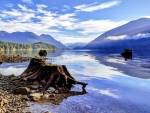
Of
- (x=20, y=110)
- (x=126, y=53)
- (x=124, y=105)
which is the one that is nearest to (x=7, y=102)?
(x=20, y=110)

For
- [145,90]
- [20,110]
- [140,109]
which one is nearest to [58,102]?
[20,110]

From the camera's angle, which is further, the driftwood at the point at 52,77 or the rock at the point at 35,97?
the driftwood at the point at 52,77

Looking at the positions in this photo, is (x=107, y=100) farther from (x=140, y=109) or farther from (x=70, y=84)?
(x=70, y=84)

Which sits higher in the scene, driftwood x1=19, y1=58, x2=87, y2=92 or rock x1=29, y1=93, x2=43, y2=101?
driftwood x1=19, y1=58, x2=87, y2=92

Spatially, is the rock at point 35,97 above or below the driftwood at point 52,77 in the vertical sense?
below

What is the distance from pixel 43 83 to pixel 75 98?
19.6ft

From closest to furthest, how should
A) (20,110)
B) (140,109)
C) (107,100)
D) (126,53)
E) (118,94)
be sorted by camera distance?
1. (20,110)
2. (140,109)
3. (107,100)
4. (118,94)
5. (126,53)

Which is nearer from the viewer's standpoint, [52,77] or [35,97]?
[35,97]

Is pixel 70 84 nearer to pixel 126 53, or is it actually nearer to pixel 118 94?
pixel 118 94

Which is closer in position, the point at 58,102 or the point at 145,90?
the point at 58,102

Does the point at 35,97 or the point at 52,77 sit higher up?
the point at 52,77

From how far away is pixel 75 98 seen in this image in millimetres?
19406

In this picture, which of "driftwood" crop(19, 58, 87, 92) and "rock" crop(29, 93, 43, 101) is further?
"driftwood" crop(19, 58, 87, 92)

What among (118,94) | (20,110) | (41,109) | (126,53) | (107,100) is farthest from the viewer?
(126,53)
